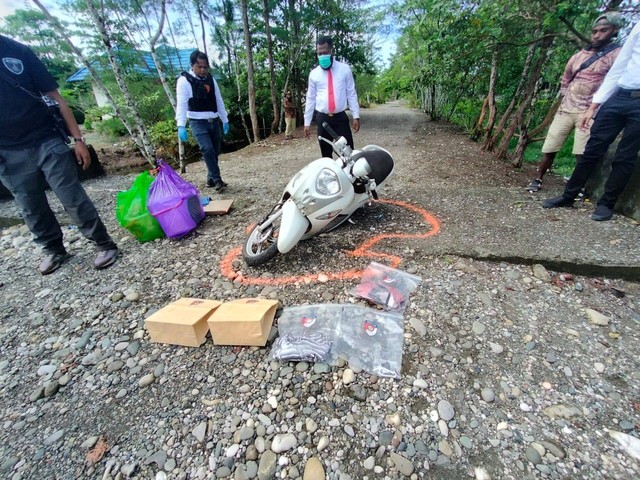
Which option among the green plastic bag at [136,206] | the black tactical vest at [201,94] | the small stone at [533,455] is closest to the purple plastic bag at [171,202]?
the green plastic bag at [136,206]

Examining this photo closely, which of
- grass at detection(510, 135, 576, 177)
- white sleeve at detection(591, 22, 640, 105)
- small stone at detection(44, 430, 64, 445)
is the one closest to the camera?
small stone at detection(44, 430, 64, 445)

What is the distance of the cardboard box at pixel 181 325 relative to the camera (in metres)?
1.87

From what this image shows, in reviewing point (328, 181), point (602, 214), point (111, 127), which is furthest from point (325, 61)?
point (111, 127)

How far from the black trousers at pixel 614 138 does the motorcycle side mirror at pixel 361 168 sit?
238 centimetres

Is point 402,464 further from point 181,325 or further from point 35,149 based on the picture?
point 35,149

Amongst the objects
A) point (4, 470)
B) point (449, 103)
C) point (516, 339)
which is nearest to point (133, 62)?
point (449, 103)

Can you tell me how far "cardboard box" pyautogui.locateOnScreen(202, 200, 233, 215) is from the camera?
366cm

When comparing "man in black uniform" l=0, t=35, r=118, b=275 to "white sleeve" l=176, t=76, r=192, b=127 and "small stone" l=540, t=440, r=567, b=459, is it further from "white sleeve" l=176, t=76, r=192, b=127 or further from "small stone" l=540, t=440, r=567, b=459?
"small stone" l=540, t=440, r=567, b=459

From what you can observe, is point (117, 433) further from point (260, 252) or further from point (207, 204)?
point (207, 204)

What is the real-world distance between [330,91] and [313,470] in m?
3.75

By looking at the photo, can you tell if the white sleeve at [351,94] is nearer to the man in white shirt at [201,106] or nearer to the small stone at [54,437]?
the man in white shirt at [201,106]

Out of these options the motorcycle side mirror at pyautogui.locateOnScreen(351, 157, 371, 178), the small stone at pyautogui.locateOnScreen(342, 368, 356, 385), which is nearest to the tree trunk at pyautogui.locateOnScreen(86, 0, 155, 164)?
the motorcycle side mirror at pyautogui.locateOnScreen(351, 157, 371, 178)

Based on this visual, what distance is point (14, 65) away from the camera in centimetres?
231

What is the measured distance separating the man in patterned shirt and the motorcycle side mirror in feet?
8.48
